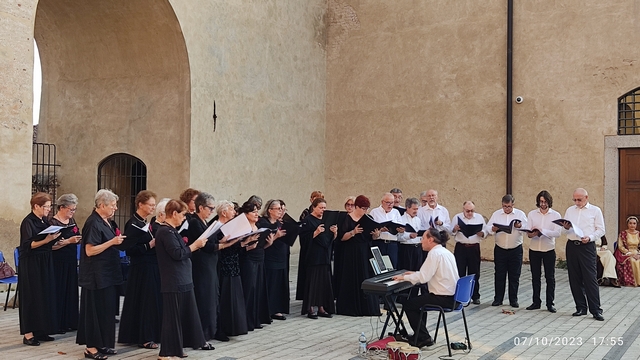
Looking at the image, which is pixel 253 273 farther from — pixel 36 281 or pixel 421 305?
pixel 36 281

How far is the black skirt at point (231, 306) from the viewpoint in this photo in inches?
322

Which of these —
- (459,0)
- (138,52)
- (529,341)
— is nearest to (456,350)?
(529,341)

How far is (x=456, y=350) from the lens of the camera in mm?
7688

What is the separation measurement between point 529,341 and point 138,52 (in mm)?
9980

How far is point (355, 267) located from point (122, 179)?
7347mm

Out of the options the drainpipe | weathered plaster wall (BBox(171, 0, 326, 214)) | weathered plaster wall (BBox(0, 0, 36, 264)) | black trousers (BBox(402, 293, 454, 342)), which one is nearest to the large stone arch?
weathered plaster wall (BBox(171, 0, 326, 214))

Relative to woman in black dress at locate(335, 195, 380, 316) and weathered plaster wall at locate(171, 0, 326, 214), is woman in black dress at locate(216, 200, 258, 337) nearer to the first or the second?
woman in black dress at locate(335, 195, 380, 316)

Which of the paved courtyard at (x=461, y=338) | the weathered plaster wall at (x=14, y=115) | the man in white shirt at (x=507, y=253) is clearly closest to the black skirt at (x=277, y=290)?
the paved courtyard at (x=461, y=338)

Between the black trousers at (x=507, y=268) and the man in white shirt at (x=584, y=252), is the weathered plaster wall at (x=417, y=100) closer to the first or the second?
the black trousers at (x=507, y=268)

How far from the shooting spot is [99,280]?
713 centimetres

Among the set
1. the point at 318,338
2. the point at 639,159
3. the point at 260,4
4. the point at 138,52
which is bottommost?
the point at 318,338

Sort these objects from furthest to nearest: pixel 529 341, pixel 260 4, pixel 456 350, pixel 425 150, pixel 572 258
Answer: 1. pixel 425 150
2. pixel 260 4
3. pixel 572 258
4. pixel 529 341
5. pixel 456 350

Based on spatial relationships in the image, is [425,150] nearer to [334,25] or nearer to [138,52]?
[334,25]

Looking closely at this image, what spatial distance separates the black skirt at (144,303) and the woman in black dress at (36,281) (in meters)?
0.98
